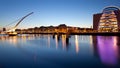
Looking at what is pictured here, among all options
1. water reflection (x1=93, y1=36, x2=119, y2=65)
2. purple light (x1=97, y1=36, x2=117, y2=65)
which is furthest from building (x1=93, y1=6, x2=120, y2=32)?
purple light (x1=97, y1=36, x2=117, y2=65)

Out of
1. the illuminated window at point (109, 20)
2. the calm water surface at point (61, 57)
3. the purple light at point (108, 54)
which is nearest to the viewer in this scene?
the calm water surface at point (61, 57)

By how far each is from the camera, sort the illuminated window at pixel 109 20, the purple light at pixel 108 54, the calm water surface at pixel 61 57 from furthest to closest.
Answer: the illuminated window at pixel 109 20 → the purple light at pixel 108 54 → the calm water surface at pixel 61 57

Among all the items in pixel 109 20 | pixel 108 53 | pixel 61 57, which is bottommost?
pixel 108 53

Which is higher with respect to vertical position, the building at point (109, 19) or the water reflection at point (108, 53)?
the building at point (109, 19)

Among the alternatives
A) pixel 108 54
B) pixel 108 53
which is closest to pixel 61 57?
pixel 108 54

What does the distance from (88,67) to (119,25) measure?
116444 mm

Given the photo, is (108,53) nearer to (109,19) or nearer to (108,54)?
(108,54)

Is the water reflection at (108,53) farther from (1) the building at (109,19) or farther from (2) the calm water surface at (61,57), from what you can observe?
(1) the building at (109,19)

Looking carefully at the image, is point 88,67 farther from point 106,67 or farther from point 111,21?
point 111,21

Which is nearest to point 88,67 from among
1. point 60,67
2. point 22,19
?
point 60,67

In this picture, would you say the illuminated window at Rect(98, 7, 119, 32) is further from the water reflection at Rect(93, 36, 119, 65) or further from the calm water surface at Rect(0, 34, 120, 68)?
the calm water surface at Rect(0, 34, 120, 68)

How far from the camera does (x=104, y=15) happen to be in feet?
421

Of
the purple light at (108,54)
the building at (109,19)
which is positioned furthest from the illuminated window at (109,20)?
the purple light at (108,54)

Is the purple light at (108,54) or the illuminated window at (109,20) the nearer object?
the purple light at (108,54)
